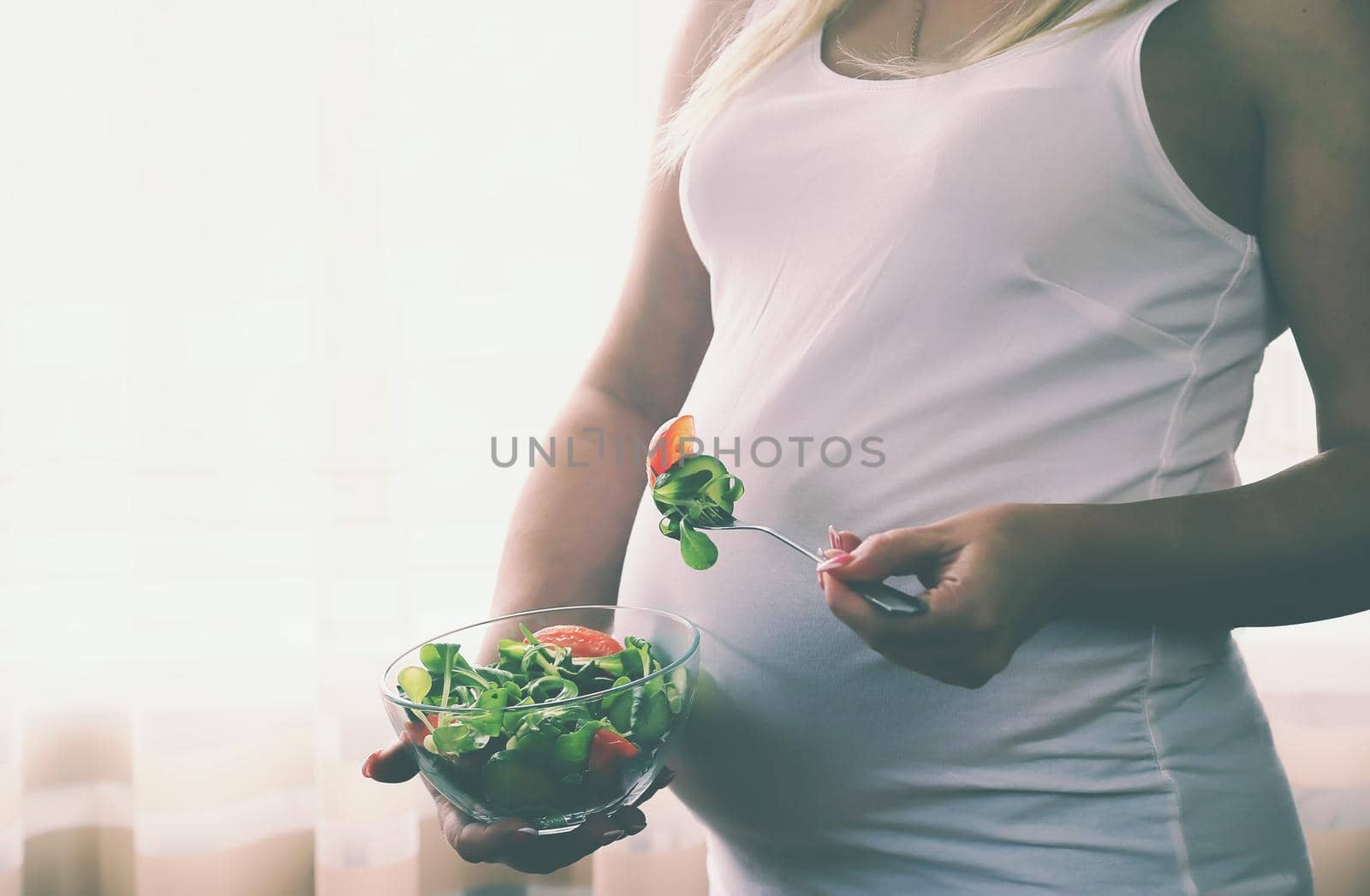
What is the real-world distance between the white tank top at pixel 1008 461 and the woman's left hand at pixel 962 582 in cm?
8

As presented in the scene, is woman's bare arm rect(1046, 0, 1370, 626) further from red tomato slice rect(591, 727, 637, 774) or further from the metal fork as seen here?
red tomato slice rect(591, 727, 637, 774)

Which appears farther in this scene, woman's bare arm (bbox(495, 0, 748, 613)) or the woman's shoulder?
woman's bare arm (bbox(495, 0, 748, 613))

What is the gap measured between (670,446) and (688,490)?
0.09 feet

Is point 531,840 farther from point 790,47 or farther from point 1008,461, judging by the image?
point 790,47

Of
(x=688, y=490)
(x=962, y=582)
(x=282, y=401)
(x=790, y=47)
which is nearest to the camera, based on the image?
(x=962, y=582)

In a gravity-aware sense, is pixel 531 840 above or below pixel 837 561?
below

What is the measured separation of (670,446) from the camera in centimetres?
58

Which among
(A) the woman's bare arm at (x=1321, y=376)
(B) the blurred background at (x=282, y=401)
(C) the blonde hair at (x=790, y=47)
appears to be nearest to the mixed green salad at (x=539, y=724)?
(A) the woman's bare arm at (x=1321, y=376)

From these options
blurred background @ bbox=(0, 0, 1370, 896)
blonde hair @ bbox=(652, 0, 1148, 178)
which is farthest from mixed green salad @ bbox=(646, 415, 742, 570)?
blurred background @ bbox=(0, 0, 1370, 896)

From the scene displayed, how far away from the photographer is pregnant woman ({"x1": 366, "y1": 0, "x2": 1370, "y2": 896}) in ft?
1.73

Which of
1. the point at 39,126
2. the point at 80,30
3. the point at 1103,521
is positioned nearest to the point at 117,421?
the point at 39,126

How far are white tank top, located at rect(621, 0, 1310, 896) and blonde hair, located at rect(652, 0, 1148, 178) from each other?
0.01 m

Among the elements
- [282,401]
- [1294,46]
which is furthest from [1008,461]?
[282,401]

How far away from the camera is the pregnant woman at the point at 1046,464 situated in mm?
528
